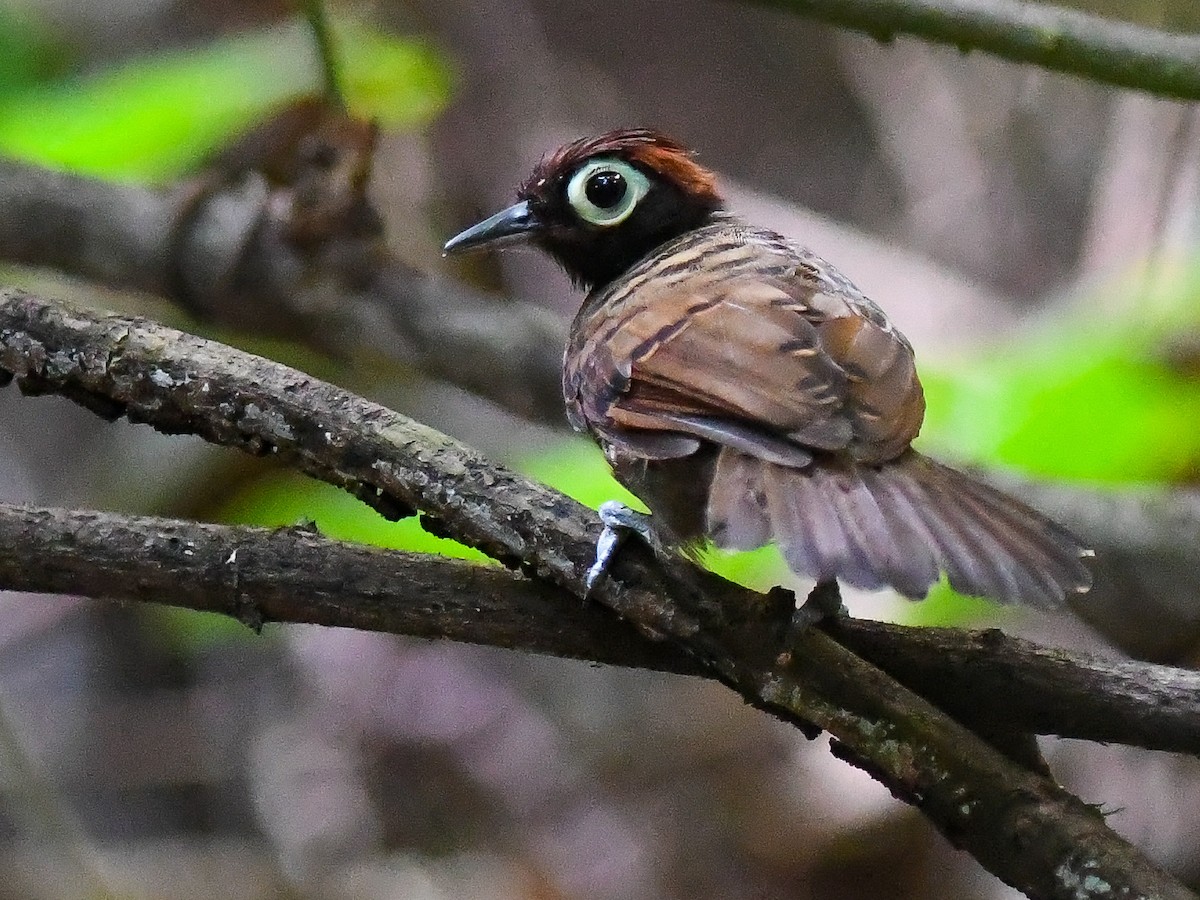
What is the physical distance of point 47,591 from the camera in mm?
1893

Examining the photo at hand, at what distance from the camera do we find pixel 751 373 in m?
2.01

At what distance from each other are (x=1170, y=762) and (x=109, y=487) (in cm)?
365

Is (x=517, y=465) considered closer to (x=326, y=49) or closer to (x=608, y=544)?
(x=326, y=49)

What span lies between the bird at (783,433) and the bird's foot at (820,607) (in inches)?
4.2

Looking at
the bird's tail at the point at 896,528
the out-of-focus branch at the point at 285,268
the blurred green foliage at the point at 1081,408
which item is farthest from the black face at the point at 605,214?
the bird's tail at the point at 896,528

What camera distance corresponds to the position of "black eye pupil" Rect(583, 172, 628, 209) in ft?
9.34

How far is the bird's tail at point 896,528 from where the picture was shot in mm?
1677

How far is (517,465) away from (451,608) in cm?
151

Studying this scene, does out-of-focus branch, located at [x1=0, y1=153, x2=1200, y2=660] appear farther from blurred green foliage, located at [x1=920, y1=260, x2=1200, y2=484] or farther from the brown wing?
the brown wing

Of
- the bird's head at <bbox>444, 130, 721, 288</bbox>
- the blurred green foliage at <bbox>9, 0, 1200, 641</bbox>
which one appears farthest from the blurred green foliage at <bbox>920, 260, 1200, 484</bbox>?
the bird's head at <bbox>444, 130, 721, 288</bbox>

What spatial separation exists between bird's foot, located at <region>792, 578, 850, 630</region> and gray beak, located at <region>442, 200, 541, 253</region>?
3.79 feet

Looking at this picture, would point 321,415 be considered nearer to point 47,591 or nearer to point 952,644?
point 47,591

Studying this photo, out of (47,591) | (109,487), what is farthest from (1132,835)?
(109,487)

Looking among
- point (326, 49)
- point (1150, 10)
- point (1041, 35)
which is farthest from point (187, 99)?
point (1150, 10)
